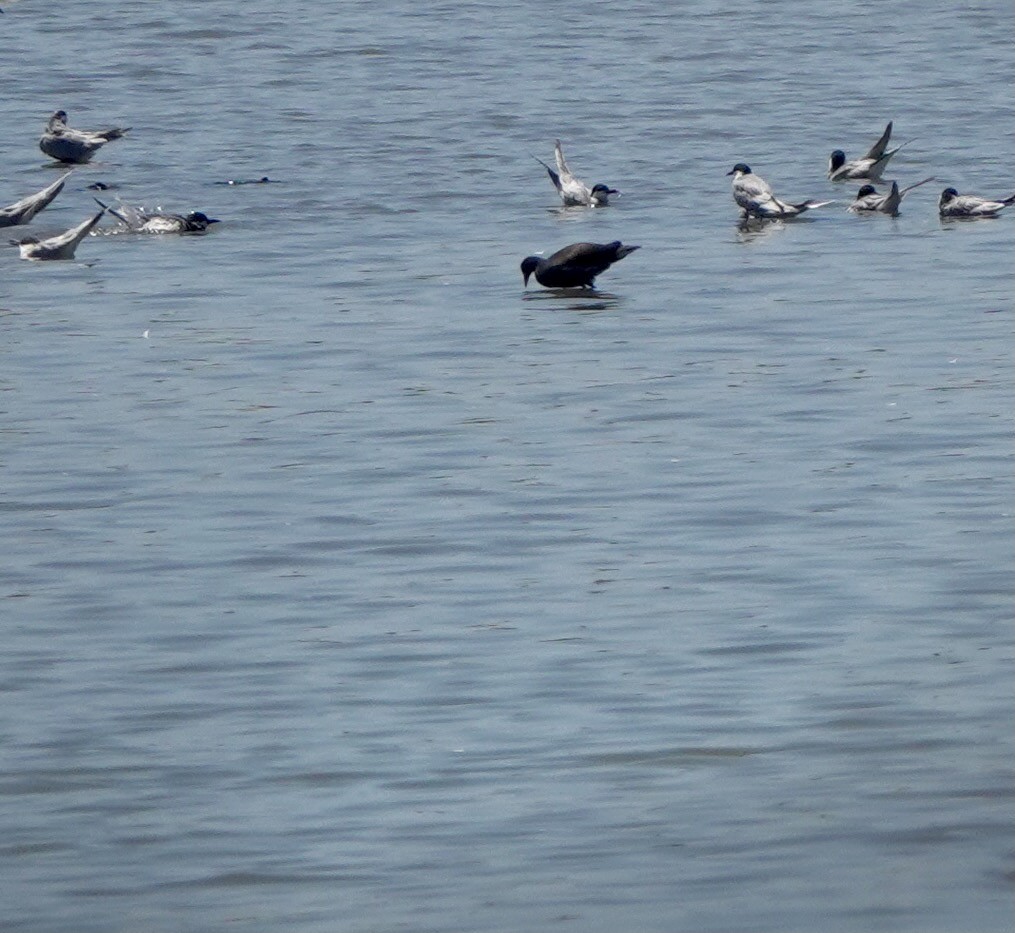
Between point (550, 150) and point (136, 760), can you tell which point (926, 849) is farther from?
point (550, 150)

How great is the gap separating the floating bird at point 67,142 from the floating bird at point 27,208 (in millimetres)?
3124

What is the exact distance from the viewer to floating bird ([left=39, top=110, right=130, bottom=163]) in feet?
77.0

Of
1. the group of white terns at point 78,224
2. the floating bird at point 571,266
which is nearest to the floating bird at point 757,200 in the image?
the floating bird at point 571,266

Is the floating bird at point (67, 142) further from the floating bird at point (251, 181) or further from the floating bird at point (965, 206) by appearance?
the floating bird at point (965, 206)

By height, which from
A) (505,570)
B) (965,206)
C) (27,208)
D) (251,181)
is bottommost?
(251,181)

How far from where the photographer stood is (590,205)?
19766 mm

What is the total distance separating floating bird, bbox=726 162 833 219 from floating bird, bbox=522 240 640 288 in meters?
2.74

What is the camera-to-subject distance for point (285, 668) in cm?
774

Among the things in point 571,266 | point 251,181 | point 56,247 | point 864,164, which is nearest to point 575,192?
point 864,164

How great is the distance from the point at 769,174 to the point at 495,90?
21.8 feet

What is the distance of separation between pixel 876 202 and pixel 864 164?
6.53ft

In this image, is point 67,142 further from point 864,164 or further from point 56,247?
point 864,164

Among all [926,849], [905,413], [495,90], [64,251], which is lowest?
[495,90]

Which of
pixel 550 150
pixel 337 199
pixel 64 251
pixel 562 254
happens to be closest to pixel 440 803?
pixel 562 254
